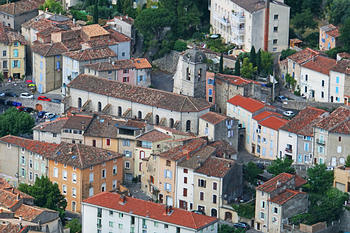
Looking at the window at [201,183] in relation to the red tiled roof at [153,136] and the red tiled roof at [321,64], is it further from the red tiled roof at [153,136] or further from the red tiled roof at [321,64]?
the red tiled roof at [321,64]

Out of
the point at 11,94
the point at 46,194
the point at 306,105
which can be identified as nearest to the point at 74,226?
the point at 46,194

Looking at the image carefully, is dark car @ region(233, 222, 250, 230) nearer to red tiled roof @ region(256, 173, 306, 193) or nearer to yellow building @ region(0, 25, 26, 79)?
red tiled roof @ region(256, 173, 306, 193)

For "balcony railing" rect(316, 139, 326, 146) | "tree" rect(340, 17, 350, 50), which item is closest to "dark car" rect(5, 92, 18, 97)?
"tree" rect(340, 17, 350, 50)

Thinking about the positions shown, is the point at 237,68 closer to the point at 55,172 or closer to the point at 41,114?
the point at 41,114

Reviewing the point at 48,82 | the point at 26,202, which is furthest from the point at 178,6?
the point at 26,202

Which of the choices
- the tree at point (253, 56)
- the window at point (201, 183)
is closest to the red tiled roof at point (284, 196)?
the window at point (201, 183)

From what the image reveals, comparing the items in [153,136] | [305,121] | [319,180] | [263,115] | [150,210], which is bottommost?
[150,210]
